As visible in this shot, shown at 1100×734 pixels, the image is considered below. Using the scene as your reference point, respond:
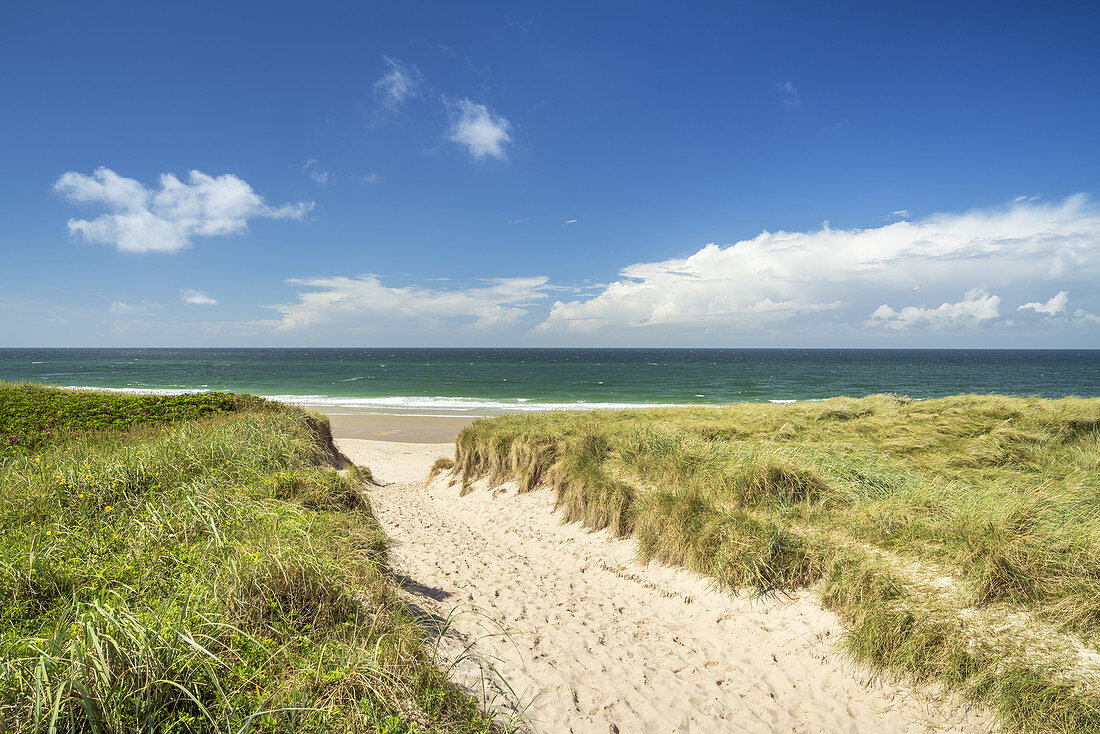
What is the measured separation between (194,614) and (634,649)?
443cm

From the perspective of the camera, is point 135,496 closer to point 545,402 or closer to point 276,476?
point 276,476

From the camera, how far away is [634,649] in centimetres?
539

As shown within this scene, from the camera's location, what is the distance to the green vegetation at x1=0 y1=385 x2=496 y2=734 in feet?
9.14

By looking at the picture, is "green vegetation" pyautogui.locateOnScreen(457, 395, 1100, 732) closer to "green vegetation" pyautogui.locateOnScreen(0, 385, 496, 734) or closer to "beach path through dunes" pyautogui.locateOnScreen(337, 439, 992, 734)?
"beach path through dunes" pyautogui.locateOnScreen(337, 439, 992, 734)

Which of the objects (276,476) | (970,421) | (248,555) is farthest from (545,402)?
(248,555)

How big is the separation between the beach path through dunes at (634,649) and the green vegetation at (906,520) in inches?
13.1

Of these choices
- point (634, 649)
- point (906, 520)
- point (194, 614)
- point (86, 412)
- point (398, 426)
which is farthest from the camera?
point (398, 426)

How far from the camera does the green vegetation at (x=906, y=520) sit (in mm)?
4109

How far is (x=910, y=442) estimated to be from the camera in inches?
438

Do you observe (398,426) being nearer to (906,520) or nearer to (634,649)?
(634,649)

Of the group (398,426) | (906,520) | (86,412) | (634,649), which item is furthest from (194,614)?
(398,426)

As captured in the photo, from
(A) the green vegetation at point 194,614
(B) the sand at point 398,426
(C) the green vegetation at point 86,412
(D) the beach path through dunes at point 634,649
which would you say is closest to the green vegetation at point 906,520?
(D) the beach path through dunes at point 634,649

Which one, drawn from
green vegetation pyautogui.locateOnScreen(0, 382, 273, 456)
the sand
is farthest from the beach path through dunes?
the sand

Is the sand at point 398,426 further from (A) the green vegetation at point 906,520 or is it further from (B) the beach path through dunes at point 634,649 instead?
(B) the beach path through dunes at point 634,649
